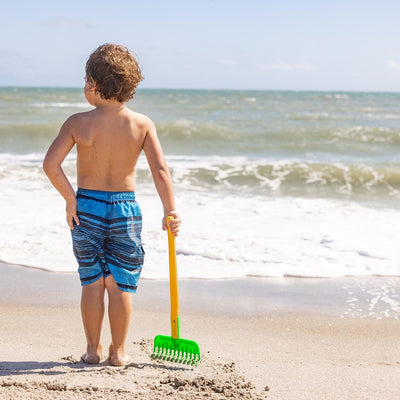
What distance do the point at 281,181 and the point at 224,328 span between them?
6.53 m

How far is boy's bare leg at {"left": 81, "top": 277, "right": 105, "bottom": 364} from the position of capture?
2.61 meters

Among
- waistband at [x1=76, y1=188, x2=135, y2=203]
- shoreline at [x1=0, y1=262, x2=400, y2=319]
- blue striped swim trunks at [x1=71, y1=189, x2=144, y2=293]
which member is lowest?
shoreline at [x1=0, y1=262, x2=400, y2=319]

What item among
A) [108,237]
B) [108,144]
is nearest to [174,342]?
[108,237]

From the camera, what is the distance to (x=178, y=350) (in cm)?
269

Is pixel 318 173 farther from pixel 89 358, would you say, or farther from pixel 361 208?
pixel 89 358

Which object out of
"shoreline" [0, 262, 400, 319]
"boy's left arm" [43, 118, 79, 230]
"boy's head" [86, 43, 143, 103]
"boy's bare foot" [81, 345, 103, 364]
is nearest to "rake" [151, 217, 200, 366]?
"boy's bare foot" [81, 345, 103, 364]

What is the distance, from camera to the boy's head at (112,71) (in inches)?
95.2

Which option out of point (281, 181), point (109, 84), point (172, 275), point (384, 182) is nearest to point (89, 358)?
point (172, 275)

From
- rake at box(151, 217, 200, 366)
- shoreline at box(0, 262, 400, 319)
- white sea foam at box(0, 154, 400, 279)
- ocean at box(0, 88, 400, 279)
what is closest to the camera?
rake at box(151, 217, 200, 366)

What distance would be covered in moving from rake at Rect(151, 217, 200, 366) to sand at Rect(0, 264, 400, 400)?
0.05m

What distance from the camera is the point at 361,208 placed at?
742cm

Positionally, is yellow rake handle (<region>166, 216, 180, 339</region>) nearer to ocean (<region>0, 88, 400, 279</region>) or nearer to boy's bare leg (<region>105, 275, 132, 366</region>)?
boy's bare leg (<region>105, 275, 132, 366</region>)

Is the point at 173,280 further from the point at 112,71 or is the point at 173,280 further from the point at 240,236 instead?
the point at 240,236

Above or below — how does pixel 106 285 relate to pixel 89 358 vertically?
above
